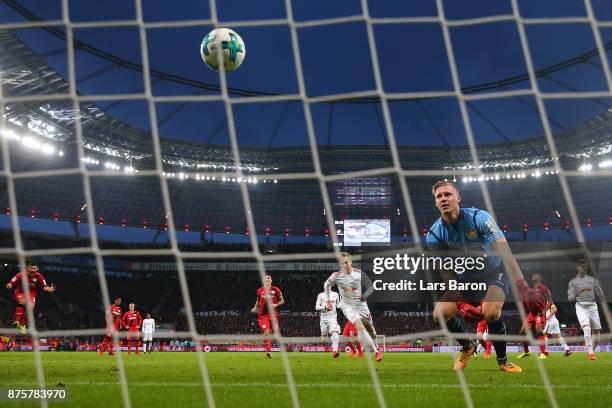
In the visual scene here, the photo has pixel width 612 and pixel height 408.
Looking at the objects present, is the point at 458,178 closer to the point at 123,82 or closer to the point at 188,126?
the point at 123,82

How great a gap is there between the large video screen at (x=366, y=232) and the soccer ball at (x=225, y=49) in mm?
22605

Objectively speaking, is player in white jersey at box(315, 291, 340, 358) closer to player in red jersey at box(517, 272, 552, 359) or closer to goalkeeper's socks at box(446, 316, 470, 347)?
player in red jersey at box(517, 272, 552, 359)

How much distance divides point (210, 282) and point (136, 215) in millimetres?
5913

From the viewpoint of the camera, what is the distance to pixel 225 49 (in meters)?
6.42

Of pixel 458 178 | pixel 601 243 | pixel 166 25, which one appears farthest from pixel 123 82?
pixel 166 25

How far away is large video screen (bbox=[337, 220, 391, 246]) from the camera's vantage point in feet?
94.3

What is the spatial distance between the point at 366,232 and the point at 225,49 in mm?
23064

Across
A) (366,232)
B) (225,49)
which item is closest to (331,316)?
(225,49)

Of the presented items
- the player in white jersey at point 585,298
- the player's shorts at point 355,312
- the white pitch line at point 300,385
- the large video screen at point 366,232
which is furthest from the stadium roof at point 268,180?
the white pitch line at point 300,385

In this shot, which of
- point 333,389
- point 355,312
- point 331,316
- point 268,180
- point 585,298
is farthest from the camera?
point 268,180

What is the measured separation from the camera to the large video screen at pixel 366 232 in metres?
28.7

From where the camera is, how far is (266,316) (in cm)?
1172

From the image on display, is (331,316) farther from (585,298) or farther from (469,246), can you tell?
(469,246)

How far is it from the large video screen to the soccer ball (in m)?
22.6
